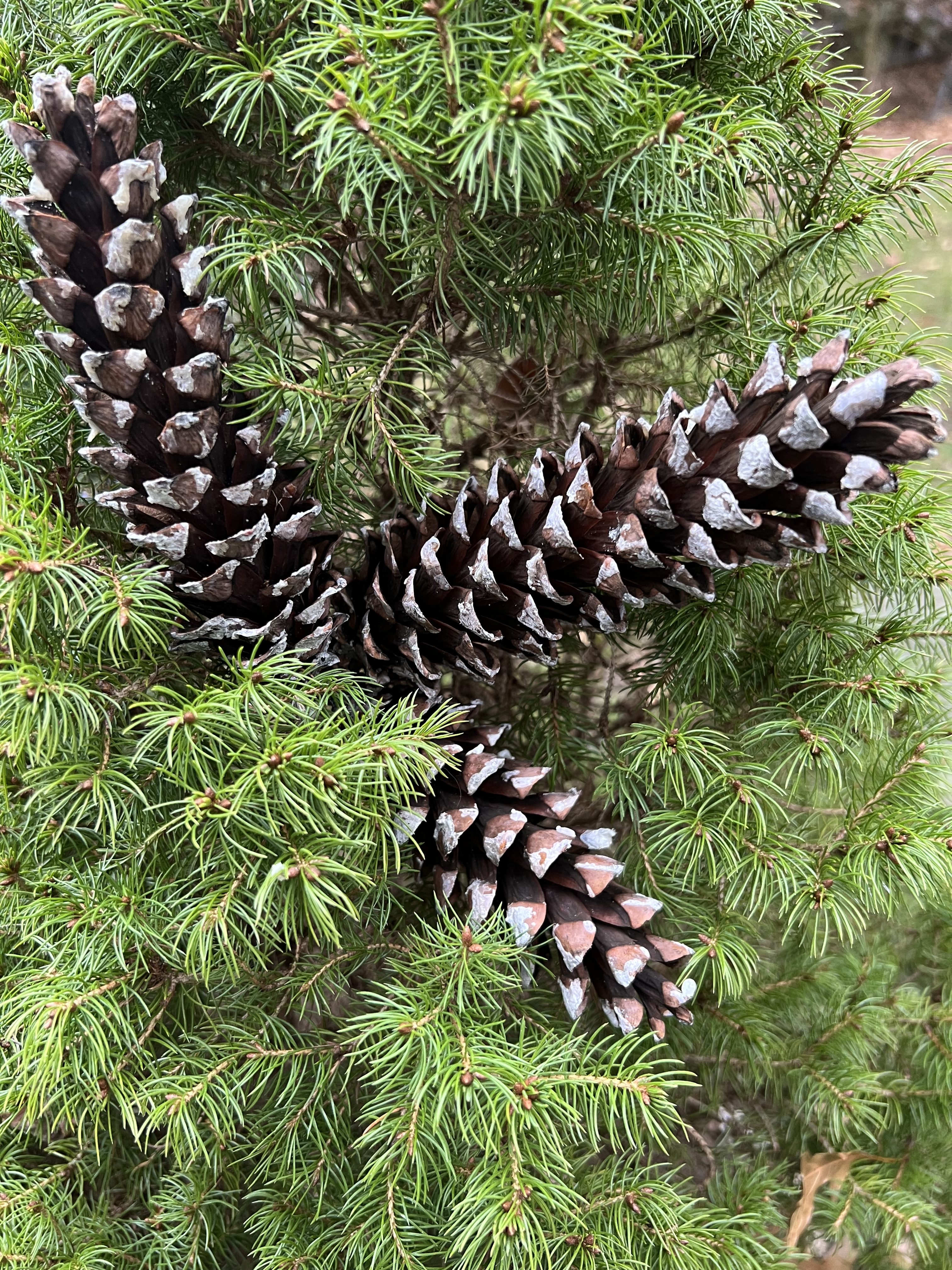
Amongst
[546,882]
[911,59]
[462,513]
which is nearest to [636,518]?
[462,513]

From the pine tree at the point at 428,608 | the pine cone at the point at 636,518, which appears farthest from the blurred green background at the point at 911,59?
the pine cone at the point at 636,518

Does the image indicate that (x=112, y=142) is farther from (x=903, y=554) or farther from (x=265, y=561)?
(x=903, y=554)

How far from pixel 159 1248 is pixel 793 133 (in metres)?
0.78

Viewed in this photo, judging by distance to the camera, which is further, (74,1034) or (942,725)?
(942,725)

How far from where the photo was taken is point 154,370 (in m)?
0.43

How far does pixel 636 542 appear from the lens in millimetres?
460

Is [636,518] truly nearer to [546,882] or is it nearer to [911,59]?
[546,882]

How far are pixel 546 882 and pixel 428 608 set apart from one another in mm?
180

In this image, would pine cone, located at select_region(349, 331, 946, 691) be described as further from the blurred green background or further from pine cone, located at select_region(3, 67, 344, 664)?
the blurred green background

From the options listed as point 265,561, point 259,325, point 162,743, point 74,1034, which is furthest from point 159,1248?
point 259,325

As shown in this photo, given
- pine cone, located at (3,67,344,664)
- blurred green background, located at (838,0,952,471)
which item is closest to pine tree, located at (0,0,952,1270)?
pine cone, located at (3,67,344,664)

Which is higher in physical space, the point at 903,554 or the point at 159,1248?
the point at 903,554

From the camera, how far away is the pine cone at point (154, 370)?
41 cm

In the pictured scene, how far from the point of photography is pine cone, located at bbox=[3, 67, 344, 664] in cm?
41
